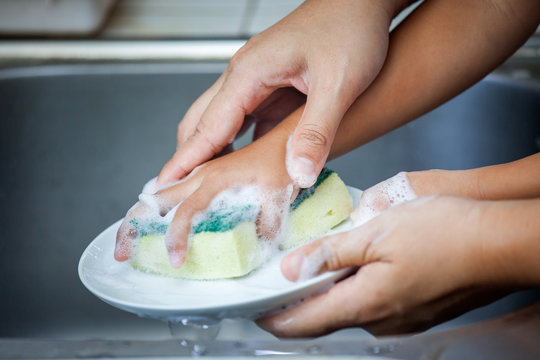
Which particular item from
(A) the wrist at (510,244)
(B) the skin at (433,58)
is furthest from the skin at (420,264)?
(B) the skin at (433,58)

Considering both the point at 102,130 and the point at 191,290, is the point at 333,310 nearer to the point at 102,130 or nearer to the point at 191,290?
the point at 191,290

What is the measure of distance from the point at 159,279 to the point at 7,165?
50cm

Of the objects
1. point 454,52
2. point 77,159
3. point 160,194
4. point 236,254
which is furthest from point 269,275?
point 77,159

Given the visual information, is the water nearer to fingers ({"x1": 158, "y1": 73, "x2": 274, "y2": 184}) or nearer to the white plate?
the white plate

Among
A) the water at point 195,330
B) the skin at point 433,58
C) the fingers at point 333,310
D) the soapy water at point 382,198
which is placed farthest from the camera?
the skin at point 433,58

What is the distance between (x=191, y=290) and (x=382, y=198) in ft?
0.75

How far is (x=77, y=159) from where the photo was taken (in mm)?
917

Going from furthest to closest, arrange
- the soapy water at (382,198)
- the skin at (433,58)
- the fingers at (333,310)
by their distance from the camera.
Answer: the skin at (433,58) < the soapy water at (382,198) < the fingers at (333,310)

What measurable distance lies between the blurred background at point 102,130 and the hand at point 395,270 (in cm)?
31

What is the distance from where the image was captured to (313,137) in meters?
0.55

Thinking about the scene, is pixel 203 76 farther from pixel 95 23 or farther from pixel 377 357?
pixel 377 357

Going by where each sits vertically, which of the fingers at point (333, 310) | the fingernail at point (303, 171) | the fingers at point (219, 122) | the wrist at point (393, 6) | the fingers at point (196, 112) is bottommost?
the fingers at point (333, 310)

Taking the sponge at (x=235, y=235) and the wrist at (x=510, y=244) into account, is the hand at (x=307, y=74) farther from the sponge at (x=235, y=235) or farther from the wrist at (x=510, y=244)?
the wrist at (x=510, y=244)

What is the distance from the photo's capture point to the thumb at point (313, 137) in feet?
1.79
